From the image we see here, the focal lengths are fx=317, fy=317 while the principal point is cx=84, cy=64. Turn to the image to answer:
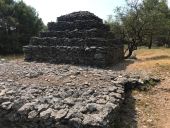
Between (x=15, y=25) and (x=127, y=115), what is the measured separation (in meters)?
27.0

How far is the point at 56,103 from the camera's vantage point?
26.5ft

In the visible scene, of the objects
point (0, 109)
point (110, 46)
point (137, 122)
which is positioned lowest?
point (137, 122)

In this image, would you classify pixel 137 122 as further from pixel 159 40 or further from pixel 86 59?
pixel 159 40

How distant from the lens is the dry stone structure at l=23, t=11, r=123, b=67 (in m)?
15.7

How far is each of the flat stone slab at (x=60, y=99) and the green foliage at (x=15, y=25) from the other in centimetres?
2205

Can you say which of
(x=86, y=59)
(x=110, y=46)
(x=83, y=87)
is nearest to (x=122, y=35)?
(x=110, y=46)

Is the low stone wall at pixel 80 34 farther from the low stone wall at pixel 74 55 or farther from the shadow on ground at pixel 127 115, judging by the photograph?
the shadow on ground at pixel 127 115

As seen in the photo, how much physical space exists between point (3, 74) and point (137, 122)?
18.1ft

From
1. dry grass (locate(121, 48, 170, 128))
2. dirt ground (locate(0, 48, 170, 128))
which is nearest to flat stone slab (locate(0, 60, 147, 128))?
dirt ground (locate(0, 48, 170, 128))

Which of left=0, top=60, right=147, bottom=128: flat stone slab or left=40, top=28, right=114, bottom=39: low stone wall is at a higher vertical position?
left=40, top=28, right=114, bottom=39: low stone wall

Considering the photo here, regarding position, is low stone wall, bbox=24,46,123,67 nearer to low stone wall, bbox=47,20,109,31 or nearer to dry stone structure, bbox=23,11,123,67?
dry stone structure, bbox=23,11,123,67

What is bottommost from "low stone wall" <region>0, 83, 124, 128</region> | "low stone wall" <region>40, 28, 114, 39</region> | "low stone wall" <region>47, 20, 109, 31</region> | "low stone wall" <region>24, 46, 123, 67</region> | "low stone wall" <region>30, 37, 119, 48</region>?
"low stone wall" <region>0, 83, 124, 128</region>

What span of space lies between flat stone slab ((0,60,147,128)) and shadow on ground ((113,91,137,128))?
0.46 metres

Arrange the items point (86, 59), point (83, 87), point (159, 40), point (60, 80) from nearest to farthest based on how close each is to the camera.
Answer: point (83, 87) → point (60, 80) → point (86, 59) → point (159, 40)
